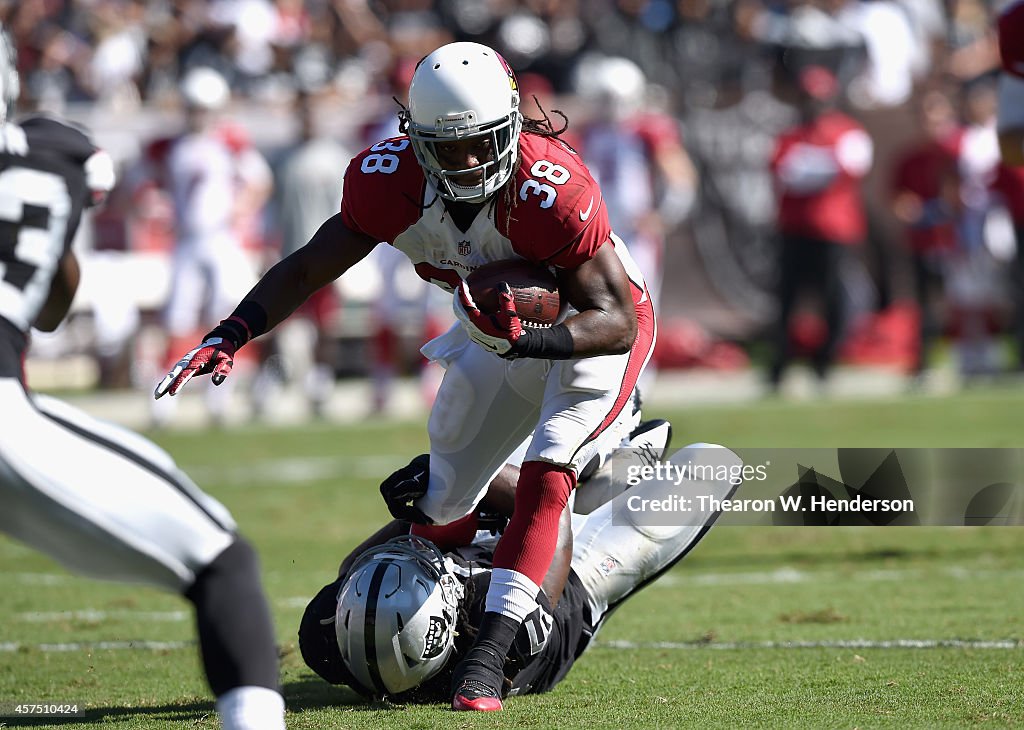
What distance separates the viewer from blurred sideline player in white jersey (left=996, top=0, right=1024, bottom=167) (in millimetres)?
5527

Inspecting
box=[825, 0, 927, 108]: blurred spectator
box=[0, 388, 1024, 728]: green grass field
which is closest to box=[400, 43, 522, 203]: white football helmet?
box=[0, 388, 1024, 728]: green grass field

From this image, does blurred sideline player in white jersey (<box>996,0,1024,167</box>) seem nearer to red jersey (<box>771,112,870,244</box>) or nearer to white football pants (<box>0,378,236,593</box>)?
white football pants (<box>0,378,236,593</box>)

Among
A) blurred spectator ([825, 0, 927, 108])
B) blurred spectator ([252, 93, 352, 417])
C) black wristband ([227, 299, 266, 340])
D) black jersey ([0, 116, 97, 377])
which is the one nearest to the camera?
black jersey ([0, 116, 97, 377])

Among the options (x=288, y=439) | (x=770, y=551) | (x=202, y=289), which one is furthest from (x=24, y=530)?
(x=202, y=289)

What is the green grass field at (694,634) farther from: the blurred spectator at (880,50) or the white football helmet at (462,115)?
the blurred spectator at (880,50)

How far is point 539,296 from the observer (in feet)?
13.6

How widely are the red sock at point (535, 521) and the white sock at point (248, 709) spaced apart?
1.25m

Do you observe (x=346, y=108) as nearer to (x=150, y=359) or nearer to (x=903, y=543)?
(x=150, y=359)

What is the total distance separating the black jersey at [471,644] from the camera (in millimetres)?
4078

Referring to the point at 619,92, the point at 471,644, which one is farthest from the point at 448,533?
the point at 619,92

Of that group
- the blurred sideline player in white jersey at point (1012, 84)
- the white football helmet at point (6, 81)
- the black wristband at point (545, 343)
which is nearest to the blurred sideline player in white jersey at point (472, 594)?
the black wristband at point (545, 343)

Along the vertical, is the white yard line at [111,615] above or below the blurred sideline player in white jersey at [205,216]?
above

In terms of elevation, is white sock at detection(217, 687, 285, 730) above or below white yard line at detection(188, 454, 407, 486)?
above

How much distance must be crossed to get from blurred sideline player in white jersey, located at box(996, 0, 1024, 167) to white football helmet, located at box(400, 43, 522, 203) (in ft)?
7.31
